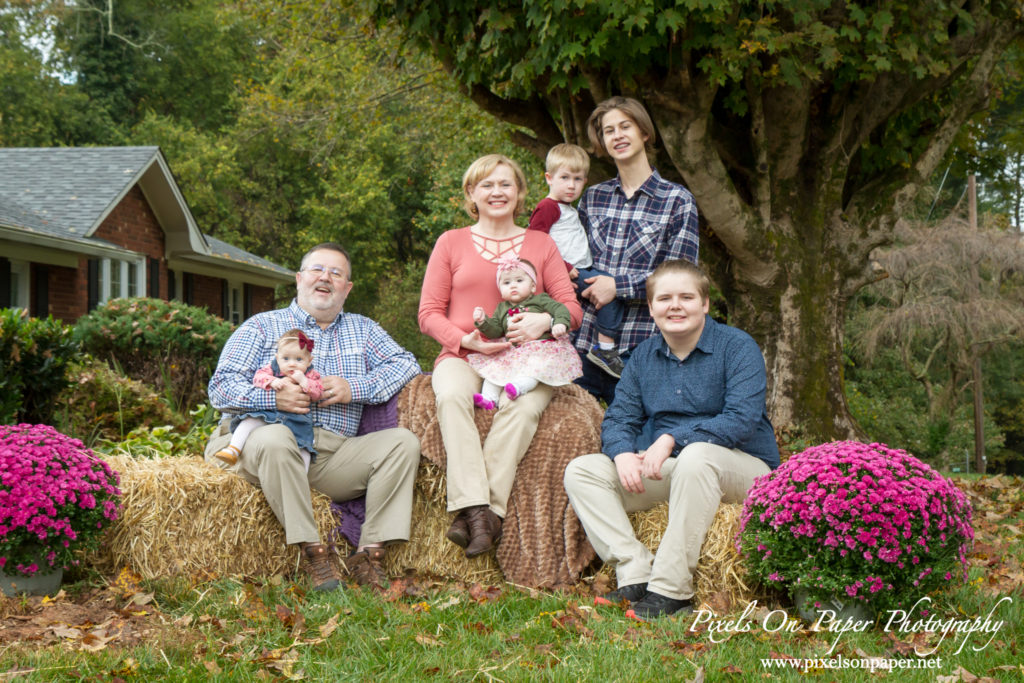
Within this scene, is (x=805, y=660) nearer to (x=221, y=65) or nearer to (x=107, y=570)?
(x=107, y=570)

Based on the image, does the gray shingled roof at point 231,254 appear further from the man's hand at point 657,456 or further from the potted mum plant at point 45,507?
the man's hand at point 657,456

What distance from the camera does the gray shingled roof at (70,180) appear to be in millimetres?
17625

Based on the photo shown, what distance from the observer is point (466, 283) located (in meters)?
4.93

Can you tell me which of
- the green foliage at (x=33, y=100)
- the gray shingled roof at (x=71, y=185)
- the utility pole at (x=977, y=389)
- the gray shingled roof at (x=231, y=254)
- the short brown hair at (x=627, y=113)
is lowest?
the utility pole at (x=977, y=389)

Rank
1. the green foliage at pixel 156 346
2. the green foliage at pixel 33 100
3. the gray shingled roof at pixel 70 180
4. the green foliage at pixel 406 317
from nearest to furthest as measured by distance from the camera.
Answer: the green foliage at pixel 156 346, the gray shingled roof at pixel 70 180, the green foliage at pixel 406 317, the green foliage at pixel 33 100

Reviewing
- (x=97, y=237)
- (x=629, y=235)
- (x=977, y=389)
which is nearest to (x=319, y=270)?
(x=629, y=235)

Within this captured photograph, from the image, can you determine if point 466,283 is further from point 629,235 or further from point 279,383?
point 279,383

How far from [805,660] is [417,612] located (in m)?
1.58

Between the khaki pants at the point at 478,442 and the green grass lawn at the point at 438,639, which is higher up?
the khaki pants at the point at 478,442

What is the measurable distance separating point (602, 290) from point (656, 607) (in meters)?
1.86

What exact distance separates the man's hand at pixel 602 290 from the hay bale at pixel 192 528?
185cm

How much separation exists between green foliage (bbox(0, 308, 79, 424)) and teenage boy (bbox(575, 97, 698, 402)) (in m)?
3.96

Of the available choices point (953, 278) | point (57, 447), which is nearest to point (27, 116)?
point (953, 278)

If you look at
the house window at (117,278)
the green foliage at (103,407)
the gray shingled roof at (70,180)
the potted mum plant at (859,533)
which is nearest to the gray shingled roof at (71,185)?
the gray shingled roof at (70,180)
